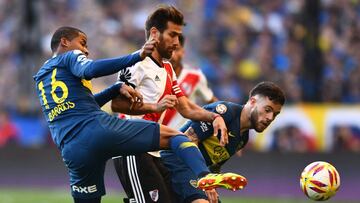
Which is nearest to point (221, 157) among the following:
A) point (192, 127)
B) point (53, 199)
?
point (192, 127)

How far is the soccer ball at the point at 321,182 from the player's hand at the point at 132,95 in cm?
175

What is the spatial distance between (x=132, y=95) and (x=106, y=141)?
0.73 m

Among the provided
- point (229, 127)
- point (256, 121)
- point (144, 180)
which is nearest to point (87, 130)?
point (144, 180)

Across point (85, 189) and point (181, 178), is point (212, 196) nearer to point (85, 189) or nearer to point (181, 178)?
point (181, 178)

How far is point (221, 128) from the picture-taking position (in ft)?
28.3

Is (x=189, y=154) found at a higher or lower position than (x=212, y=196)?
higher

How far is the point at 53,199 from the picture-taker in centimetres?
1571

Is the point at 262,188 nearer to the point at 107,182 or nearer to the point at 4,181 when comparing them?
the point at 107,182

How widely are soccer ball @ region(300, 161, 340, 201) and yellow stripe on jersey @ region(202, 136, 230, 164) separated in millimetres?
808

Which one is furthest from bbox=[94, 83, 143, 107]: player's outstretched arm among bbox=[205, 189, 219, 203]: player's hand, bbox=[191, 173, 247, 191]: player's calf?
bbox=[191, 173, 247, 191]: player's calf

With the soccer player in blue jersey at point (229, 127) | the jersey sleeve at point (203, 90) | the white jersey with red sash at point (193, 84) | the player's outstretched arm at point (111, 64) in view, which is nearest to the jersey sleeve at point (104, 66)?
the player's outstretched arm at point (111, 64)

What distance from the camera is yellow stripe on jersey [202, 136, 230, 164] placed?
9.04 metres

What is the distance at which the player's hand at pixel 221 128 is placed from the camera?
28.0 feet

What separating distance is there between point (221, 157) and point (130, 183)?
93 cm
